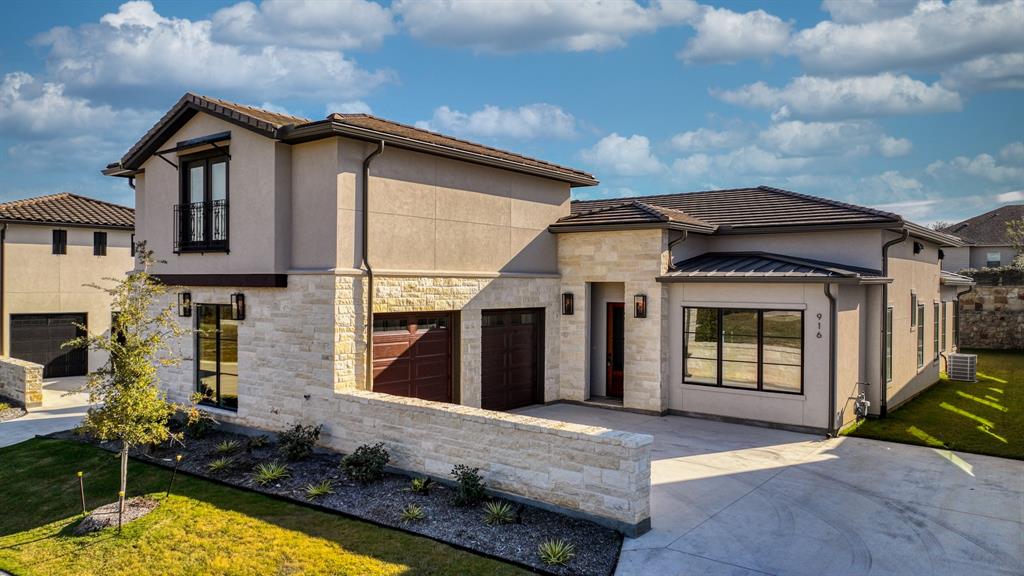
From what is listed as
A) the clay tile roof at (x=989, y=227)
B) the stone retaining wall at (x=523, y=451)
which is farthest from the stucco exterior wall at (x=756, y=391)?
the clay tile roof at (x=989, y=227)

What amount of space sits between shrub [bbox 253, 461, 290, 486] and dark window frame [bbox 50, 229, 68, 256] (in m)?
15.9

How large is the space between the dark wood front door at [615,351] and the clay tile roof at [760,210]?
235 centimetres

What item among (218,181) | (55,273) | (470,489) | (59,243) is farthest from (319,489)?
(59,243)

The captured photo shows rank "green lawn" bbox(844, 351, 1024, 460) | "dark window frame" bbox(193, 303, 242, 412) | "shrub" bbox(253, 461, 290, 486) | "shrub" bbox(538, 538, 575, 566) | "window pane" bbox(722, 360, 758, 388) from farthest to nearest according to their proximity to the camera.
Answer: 1. "window pane" bbox(722, 360, 758, 388)
2. "dark window frame" bbox(193, 303, 242, 412)
3. "green lawn" bbox(844, 351, 1024, 460)
4. "shrub" bbox(253, 461, 290, 486)
5. "shrub" bbox(538, 538, 575, 566)

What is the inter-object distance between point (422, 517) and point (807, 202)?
12.4 m

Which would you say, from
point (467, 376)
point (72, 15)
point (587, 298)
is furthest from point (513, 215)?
point (72, 15)

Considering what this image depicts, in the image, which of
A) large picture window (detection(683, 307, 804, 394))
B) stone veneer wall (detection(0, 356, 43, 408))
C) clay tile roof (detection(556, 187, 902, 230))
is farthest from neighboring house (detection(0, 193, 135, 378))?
large picture window (detection(683, 307, 804, 394))

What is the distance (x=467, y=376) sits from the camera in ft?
43.8

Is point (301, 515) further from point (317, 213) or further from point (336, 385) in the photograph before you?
point (317, 213)

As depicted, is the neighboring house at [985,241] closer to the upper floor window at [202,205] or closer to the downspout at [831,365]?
the downspout at [831,365]

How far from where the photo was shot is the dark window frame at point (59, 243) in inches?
824

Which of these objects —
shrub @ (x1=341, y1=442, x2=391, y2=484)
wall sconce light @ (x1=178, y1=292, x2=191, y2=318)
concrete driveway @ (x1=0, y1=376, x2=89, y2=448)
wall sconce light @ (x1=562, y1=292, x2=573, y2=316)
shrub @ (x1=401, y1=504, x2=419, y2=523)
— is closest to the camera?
Answer: shrub @ (x1=401, y1=504, x2=419, y2=523)

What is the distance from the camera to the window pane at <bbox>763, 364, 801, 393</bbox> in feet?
41.0

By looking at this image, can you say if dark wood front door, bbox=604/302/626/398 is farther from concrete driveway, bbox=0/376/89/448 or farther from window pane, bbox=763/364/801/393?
concrete driveway, bbox=0/376/89/448
